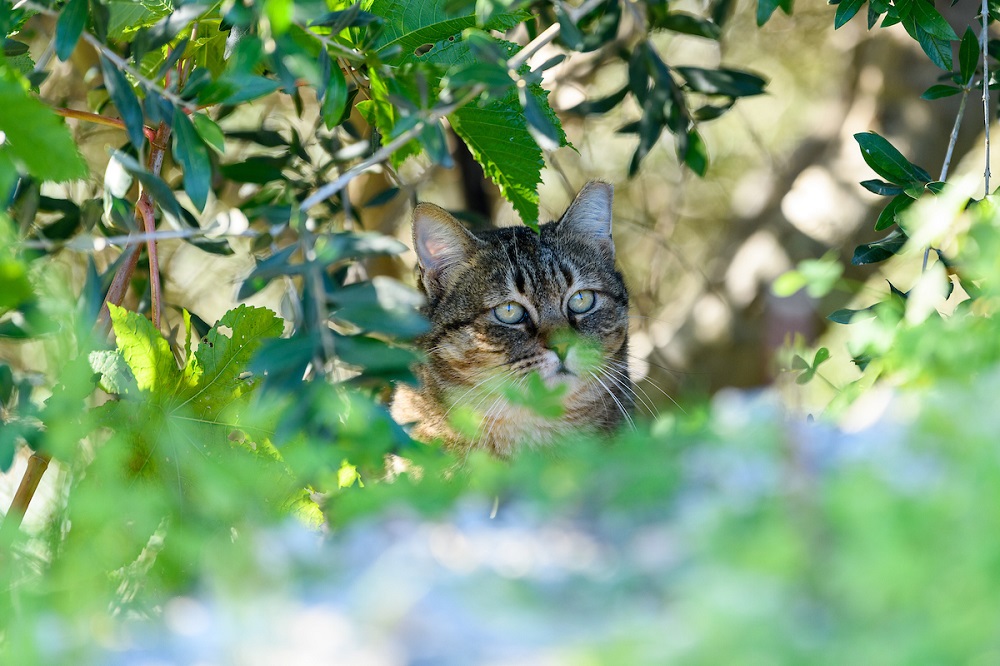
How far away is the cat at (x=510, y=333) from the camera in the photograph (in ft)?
7.41

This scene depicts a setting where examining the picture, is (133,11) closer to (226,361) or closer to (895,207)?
(226,361)

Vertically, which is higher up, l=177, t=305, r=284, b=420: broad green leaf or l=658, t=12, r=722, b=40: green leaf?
l=177, t=305, r=284, b=420: broad green leaf

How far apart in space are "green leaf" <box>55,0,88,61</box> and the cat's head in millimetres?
1103

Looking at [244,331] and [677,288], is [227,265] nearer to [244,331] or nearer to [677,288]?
[677,288]

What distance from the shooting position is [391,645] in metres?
0.65

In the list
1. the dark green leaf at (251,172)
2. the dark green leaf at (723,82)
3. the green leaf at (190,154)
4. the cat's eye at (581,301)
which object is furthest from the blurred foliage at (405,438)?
the cat's eye at (581,301)

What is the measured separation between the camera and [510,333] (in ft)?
7.73

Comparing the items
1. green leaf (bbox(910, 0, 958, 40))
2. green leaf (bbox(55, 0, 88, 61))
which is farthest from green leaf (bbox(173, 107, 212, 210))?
green leaf (bbox(910, 0, 958, 40))

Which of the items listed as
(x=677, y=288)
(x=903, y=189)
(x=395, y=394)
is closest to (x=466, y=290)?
(x=395, y=394)

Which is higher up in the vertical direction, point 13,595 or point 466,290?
point 13,595

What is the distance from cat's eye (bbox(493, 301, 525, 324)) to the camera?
7.84 feet

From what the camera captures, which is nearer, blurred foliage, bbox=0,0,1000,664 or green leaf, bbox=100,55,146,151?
blurred foliage, bbox=0,0,1000,664

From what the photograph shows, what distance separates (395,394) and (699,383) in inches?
48.7

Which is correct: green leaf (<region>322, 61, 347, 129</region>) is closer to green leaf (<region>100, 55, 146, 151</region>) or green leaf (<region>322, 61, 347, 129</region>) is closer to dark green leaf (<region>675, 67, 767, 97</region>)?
→ green leaf (<region>100, 55, 146, 151</region>)
